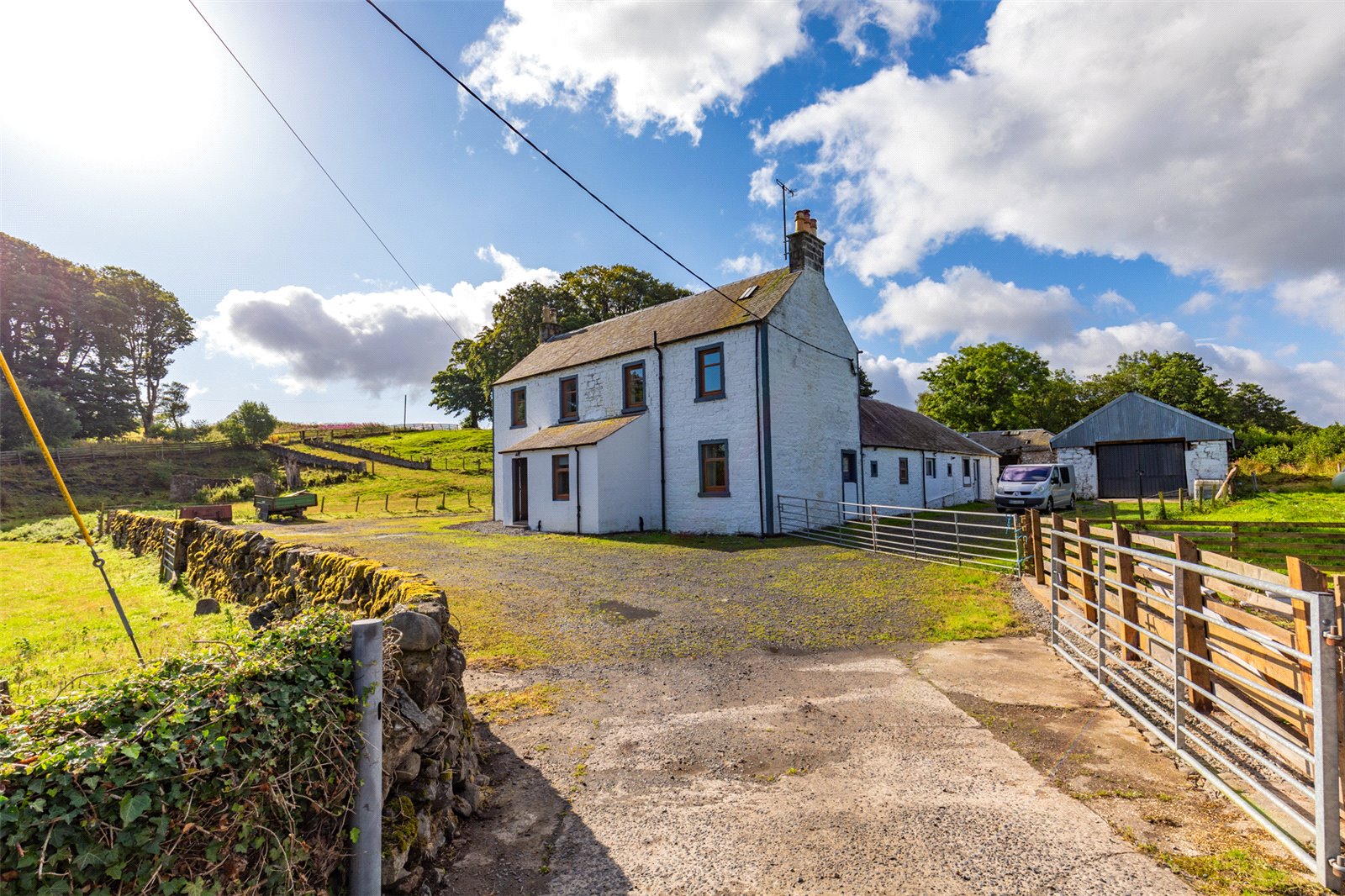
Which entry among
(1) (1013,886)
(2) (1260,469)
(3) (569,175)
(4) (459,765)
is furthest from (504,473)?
(2) (1260,469)

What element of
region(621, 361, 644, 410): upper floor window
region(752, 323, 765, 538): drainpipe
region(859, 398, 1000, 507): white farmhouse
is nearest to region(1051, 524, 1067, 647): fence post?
region(752, 323, 765, 538): drainpipe

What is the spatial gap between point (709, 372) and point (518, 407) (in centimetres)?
1054

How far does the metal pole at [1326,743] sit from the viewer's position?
111 inches

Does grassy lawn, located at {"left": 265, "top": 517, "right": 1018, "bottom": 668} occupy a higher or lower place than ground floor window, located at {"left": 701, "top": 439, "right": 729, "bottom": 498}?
lower

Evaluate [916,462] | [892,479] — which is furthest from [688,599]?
[916,462]

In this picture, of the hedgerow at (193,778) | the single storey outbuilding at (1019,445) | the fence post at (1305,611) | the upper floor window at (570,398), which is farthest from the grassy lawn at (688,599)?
the single storey outbuilding at (1019,445)

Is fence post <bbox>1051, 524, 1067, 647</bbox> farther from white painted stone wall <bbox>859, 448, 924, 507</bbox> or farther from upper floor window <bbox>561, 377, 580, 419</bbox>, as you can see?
upper floor window <bbox>561, 377, 580, 419</bbox>

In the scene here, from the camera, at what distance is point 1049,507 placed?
23312mm

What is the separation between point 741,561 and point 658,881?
10261 millimetres

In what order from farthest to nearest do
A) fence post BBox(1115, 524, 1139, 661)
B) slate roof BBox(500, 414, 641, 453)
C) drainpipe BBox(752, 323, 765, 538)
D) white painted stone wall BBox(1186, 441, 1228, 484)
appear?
white painted stone wall BBox(1186, 441, 1228, 484) → slate roof BBox(500, 414, 641, 453) → drainpipe BBox(752, 323, 765, 538) → fence post BBox(1115, 524, 1139, 661)

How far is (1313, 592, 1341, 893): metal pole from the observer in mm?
2824

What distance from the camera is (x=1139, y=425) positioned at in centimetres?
3002

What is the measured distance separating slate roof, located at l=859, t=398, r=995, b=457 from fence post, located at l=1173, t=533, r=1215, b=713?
17.3 metres

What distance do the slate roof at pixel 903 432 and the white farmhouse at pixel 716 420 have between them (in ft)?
6.28
